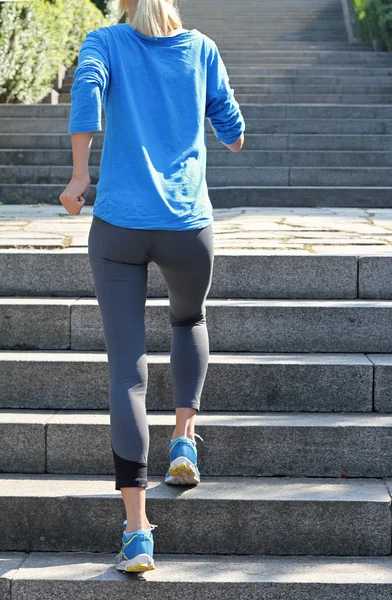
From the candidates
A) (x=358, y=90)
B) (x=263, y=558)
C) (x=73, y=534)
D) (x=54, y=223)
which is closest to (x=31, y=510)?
(x=73, y=534)

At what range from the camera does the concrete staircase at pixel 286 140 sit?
802 cm

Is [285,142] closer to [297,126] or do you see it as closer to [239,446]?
[297,126]

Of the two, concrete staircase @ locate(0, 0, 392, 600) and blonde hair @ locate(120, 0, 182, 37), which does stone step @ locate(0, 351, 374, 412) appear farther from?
blonde hair @ locate(120, 0, 182, 37)

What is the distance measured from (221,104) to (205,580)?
1.58 meters

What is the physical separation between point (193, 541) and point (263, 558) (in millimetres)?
264

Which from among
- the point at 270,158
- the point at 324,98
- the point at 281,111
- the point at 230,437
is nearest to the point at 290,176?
the point at 270,158

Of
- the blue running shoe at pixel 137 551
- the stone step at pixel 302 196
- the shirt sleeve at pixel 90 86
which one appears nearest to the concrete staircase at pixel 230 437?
the blue running shoe at pixel 137 551

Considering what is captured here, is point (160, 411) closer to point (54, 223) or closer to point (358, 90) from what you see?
point (54, 223)

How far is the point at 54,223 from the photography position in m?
6.22

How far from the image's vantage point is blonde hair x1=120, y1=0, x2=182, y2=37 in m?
2.74

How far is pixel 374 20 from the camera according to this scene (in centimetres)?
1600

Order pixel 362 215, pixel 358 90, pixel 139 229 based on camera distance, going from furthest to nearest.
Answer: pixel 358 90
pixel 362 215
pixel 139 229

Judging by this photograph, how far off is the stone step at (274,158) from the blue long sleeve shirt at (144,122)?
6.08 metres

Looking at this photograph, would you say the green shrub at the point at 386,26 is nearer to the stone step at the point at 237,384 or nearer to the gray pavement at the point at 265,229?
the gray pavement at the point at 265,229
